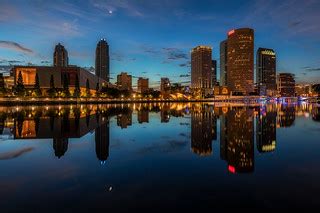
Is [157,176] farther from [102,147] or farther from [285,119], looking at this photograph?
[285,119]

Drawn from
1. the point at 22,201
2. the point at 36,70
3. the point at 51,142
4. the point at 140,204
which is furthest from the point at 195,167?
the point at 36,70

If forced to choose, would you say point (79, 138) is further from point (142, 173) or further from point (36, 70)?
point (36, 70)

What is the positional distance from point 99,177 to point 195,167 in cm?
389

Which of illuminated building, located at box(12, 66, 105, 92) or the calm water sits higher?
illuminated building, located at box(12, 66, 105, 92)

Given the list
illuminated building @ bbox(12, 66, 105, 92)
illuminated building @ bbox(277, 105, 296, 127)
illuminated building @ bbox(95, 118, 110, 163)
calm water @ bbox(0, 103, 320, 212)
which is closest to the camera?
calm water @ bbox(0, 103, 320, 212)

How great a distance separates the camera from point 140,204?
7.63 meters

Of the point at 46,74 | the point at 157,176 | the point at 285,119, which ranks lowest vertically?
the point at 157,176

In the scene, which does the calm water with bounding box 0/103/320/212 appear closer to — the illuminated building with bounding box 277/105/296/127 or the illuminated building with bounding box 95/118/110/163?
the illuminated building with bounding box 95/118/110/163

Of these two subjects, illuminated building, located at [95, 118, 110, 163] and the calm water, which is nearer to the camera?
the calm water

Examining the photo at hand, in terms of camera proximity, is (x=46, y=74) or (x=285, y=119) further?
(x=46, y=74)

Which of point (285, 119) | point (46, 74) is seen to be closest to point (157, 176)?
point (285, 119)

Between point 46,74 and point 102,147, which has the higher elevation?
point 46,74

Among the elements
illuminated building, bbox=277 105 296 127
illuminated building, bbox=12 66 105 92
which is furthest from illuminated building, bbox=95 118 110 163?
illuminated building, bbox=12 66 105 92

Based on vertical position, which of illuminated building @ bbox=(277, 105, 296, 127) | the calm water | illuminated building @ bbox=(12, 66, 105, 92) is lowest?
the calm water
